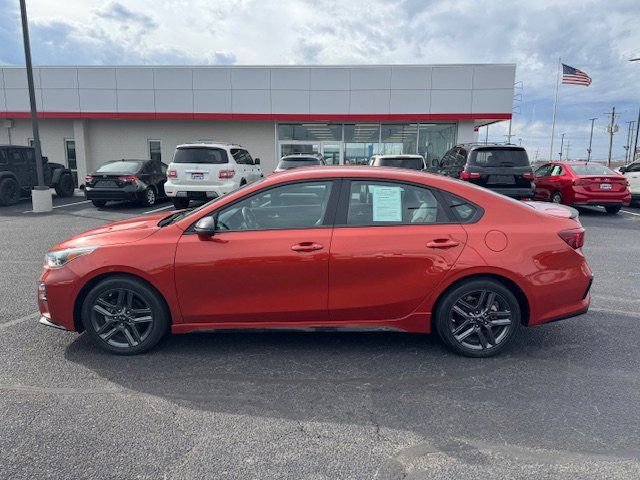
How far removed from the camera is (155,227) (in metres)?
3.62

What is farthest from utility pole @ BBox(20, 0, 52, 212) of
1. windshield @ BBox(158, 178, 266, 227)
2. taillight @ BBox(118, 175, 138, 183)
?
windshield @ BBox(158, 178, 266, 227)

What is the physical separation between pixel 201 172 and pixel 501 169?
7500mm

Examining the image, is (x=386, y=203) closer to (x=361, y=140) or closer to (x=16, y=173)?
(x=16, y=173)

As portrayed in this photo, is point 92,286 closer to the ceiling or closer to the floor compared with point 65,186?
closer to the floor

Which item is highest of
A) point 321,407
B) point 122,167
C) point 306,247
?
point 122,167

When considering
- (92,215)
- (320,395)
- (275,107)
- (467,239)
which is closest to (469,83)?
(275,107)

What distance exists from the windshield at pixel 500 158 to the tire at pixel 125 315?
8.78 metres

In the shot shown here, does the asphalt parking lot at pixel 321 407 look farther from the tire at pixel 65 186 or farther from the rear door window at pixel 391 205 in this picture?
the tire at pixel 65 186

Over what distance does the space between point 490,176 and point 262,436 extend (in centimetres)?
910

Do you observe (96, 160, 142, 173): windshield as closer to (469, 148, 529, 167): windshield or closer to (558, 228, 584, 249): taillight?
(469, 148, 529, 167): windshield

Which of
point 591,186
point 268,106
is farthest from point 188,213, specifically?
point 268,106

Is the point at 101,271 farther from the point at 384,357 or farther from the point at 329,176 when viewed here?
the point at 384,357

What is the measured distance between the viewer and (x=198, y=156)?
11203 millimetres

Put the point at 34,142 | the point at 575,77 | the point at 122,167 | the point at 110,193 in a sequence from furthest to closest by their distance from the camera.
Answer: the point at 575,77, the point at 122,167, the point at 110,193, the point at 34,142
